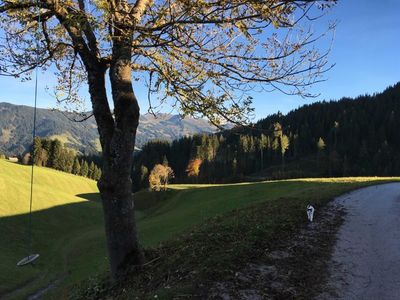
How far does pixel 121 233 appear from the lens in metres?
9.81

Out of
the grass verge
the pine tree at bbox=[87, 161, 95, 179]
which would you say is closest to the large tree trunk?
the grass verge

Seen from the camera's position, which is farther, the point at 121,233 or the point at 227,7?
the point at 121,233

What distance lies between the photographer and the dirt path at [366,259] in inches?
344

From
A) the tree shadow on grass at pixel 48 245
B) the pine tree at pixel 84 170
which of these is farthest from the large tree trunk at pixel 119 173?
the pine tree at pixel 84 170

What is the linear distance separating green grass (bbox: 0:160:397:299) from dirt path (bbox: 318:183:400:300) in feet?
7.69

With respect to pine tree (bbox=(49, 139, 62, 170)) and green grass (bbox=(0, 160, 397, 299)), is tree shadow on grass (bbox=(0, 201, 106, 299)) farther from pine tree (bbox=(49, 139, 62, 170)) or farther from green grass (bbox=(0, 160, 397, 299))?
pine tree (bbox=(49, 139, 62, 170))

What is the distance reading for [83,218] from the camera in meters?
73.4

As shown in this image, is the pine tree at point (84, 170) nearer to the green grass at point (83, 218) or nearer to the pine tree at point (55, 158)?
the pine tree at point (55, 158)

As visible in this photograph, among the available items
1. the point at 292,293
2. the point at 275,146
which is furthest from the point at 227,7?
the point at 275,146

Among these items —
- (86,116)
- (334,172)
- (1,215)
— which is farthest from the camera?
(334,172)

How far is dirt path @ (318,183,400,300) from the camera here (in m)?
8.73

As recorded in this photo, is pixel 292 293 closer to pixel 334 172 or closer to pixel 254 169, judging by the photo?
pixel 334 172

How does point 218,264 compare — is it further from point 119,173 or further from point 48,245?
point 48,245

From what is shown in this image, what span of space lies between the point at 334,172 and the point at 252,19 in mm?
176993
